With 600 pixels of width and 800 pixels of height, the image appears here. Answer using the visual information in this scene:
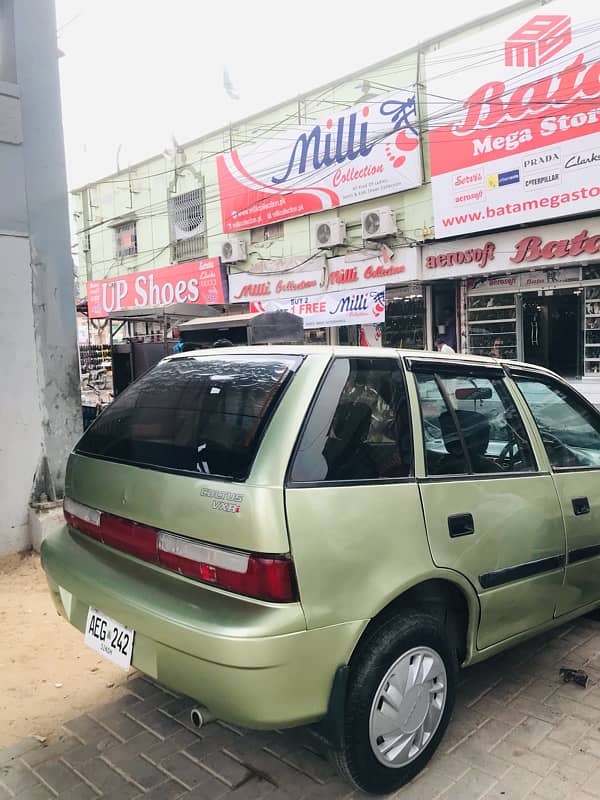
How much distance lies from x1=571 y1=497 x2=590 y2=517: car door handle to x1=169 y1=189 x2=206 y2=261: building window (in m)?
16.2

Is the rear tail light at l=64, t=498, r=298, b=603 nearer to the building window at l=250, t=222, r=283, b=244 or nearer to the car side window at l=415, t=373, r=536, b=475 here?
the car side window at l=415, t=373, r=536, b=475

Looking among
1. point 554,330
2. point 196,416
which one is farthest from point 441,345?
point 196,416

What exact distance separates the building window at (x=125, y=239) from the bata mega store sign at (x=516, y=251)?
35.4ft

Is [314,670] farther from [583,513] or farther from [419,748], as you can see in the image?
[583,513]

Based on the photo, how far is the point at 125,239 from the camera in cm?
2044

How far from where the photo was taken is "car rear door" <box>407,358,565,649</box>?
240 cm

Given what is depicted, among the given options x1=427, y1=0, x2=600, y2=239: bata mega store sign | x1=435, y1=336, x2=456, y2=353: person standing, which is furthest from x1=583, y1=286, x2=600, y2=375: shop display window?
x1=435, y1=336, x2=456, y2=353: person standing

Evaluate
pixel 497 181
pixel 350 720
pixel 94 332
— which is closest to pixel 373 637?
pixel 350 720

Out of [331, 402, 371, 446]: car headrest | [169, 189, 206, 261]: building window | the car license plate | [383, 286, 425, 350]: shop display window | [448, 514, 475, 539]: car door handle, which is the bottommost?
the car license plate

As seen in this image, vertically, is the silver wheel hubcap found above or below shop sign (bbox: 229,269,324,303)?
below

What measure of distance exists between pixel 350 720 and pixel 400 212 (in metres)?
12.8

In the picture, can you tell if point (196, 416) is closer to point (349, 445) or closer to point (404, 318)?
point (349, 445)

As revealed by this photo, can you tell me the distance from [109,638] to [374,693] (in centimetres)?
100

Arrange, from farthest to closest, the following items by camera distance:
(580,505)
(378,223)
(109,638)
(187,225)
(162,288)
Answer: (162,288) → (187,225) → (378,223) → (580,505) → (109,638)
